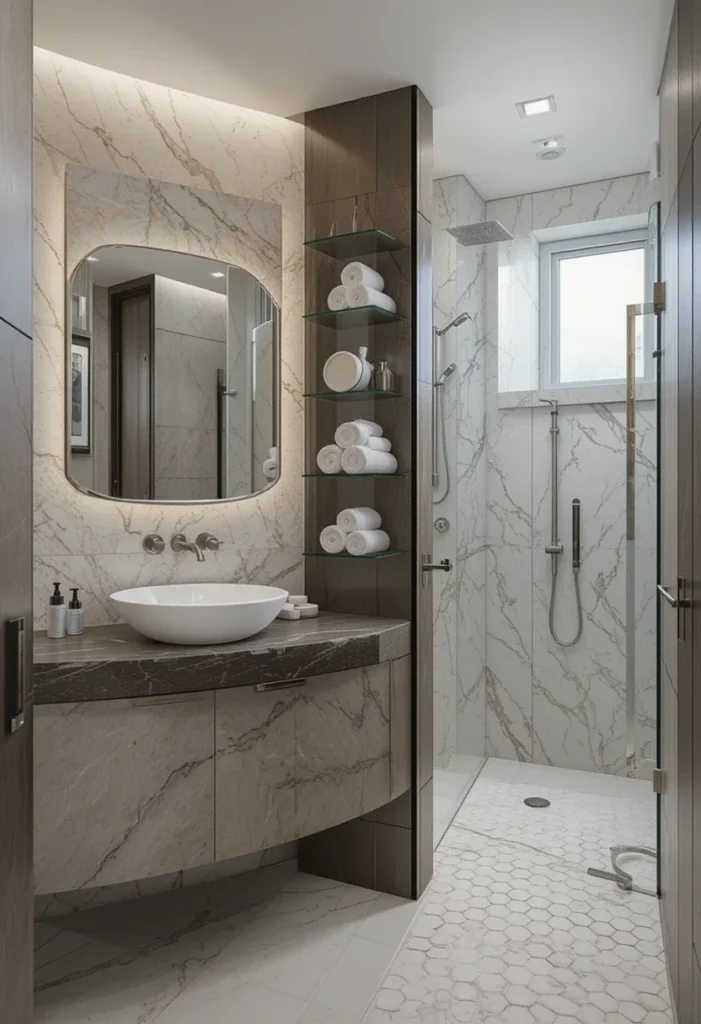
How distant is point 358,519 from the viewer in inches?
99.1

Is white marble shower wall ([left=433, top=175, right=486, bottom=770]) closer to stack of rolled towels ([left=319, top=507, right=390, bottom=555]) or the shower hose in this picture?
the shower hose

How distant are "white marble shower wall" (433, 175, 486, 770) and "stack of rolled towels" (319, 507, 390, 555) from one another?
703mm

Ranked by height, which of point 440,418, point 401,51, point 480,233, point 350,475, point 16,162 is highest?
point 401,51

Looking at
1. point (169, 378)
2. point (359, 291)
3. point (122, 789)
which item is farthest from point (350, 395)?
point (122, 789)

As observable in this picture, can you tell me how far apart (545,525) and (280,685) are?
6.56 feet

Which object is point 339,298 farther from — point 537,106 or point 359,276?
point 537,106

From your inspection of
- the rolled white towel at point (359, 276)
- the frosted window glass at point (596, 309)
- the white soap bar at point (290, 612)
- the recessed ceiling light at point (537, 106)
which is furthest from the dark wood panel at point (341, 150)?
the frosted window glass at point (596, 309)

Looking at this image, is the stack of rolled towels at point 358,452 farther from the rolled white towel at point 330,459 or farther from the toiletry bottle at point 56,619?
the toiletry bottle at point 56,619

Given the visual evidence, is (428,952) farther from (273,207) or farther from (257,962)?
(273,207)

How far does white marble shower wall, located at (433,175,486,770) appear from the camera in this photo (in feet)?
10.7

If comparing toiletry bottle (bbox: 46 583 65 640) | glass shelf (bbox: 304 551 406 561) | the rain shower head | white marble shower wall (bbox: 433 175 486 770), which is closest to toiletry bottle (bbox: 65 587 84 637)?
toiletry bottle (bbox: 46 583 65 640)

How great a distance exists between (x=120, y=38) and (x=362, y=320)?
1.10 meters

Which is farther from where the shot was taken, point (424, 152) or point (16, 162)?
point (424, 152)

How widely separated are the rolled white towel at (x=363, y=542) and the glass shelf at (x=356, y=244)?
973 millimetres
